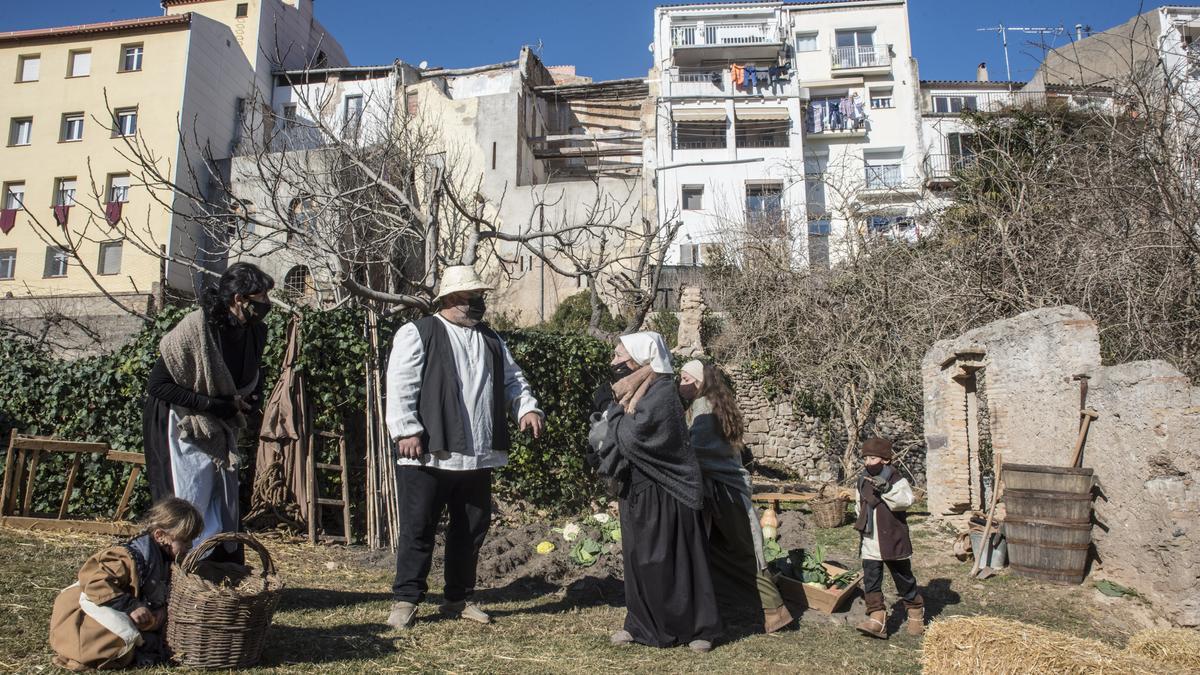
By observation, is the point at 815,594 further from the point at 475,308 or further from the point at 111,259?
the point at 111,259

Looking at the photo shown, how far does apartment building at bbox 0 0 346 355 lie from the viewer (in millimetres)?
27562

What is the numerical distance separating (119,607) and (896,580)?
4363mm

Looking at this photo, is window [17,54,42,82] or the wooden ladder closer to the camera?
the wooden ladder

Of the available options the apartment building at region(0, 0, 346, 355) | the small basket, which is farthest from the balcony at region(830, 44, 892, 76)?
the small basket

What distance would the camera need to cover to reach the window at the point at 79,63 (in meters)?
29.9

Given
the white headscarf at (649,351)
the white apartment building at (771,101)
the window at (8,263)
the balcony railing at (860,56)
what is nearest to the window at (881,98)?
the white apartment building at (771,101)

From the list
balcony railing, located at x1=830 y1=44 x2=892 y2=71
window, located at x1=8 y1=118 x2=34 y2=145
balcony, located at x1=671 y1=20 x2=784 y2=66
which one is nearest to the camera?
window, located at x1=8 y1=118 x2=34 y2=145

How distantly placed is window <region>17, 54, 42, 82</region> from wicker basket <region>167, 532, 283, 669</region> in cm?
3570

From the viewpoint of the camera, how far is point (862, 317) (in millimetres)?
15875

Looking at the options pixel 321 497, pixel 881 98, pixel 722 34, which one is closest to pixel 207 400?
pixel 321 497

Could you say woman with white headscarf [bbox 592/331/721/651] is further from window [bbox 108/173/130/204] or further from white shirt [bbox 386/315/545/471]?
window [bbox 108/173/130/204]

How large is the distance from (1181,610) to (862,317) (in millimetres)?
10837

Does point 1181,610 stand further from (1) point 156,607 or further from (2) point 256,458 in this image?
(2) point 256,458

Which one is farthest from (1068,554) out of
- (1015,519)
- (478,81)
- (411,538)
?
(478,81)
